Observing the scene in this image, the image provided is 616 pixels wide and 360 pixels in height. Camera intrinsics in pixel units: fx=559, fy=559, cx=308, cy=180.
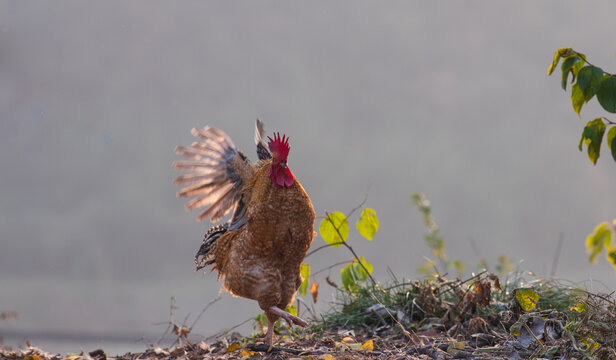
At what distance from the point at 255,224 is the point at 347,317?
1.50 m

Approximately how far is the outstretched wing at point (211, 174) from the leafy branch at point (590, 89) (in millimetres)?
2908

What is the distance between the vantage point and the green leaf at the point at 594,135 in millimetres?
3703

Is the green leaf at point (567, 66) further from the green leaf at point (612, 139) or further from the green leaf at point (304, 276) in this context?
the green leaf at point (304, 276)

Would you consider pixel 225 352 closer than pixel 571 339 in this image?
No

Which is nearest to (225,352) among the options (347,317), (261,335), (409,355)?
(261,335)

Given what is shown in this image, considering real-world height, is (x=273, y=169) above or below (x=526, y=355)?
above

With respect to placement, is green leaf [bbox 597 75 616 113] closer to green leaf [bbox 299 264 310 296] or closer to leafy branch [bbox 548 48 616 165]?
leafy branch [bbox 548 48 616 165]

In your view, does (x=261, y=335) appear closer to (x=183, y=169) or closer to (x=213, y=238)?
(x=213, y=238)

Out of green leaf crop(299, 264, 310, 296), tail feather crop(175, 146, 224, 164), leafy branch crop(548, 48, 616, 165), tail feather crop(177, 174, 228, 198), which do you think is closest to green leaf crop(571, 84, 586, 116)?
leafy branch crop(548, 48, 616, 165)

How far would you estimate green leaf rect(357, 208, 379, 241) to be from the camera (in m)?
5.00

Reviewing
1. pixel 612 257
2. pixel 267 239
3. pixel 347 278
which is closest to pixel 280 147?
pixel 267 239

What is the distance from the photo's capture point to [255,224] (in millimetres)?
4359

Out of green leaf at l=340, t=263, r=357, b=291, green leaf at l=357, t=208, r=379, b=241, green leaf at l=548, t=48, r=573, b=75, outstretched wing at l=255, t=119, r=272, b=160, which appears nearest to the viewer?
green leaf at l=548, t=48, r=573, b=75

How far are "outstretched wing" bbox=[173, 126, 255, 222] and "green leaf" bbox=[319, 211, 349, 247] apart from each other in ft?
2.93
